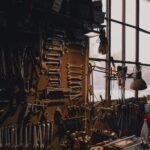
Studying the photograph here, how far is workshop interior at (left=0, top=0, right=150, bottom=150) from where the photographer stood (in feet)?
8.33

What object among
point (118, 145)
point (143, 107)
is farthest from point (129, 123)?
point (118, 145)

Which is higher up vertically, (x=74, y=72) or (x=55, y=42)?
(x=55, y=42)

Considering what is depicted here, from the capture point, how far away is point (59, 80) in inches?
120

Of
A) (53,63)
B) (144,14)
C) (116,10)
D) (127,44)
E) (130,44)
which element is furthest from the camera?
(144,14)

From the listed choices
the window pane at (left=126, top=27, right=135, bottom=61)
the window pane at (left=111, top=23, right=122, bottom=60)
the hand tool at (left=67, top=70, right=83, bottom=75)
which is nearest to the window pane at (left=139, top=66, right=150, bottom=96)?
the window pane at (left=126, top=27, right=135, bottom=61)

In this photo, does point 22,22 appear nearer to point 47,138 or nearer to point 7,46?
point 7,46

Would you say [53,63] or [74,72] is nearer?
[53,63]

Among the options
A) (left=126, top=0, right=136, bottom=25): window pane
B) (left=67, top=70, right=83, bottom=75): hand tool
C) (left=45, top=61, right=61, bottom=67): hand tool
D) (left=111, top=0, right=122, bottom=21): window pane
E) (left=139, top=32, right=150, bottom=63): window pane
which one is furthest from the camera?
(left=139, top=32, right=150, bottom=63): window pane

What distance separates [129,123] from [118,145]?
4.60ft

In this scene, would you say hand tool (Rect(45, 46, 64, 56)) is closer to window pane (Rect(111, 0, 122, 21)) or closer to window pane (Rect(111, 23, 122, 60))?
window pane (Rect(111, 23, 122, 60))

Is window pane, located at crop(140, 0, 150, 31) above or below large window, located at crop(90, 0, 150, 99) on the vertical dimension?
above

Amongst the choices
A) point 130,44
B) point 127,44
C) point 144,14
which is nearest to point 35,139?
point 127,44

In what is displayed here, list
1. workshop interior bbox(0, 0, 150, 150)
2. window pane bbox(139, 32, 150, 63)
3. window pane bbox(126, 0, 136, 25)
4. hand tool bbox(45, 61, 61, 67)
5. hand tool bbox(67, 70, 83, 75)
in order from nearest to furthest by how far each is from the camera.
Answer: workshop interior bbox(0, 0, 150, 150) → hand tool bbox(45, 61, 61, 67) → hand tool bbox(67, 70, 83, 75) → window pane bbox(126, 0, 136, 25) → window pane bbox(139, 32, 150, 63)

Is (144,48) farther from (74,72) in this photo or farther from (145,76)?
(74,72)
